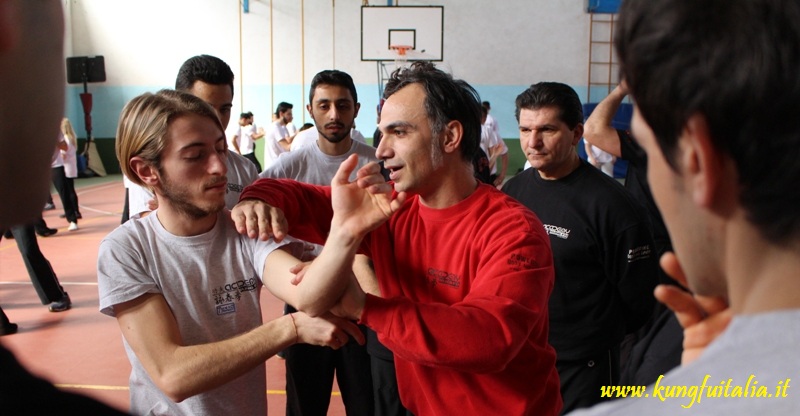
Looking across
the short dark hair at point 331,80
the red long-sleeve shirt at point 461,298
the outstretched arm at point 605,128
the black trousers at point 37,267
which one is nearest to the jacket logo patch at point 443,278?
the red long-sleeve shirt at point 461,298

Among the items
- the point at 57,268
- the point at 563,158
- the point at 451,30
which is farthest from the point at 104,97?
the point at 563,158

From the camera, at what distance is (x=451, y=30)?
17.1 meters

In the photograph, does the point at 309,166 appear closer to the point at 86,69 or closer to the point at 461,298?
the point at 461,298

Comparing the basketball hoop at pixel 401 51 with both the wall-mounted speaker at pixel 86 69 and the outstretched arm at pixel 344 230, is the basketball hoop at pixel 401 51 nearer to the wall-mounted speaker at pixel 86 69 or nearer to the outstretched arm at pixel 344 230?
the wall-mounted speaker at pixel 86 69

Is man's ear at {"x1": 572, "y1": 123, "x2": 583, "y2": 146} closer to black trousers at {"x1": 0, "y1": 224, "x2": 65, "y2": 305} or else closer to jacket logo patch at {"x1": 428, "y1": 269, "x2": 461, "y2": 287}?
jacket logo patch at {"x1": 428, "y1": 269, "x2": 461, "y2": 287}

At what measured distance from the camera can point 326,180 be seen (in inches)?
161

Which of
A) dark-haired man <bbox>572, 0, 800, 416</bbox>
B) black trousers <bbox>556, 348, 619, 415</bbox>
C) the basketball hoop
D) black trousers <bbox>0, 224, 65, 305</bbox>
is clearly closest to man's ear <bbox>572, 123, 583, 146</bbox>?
black trousers <bbox>556, 348, 619, 415</bbox>

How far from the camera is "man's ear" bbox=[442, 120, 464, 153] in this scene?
7.39ft

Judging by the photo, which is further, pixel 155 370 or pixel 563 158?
pixel 563 158

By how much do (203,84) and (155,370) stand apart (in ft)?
7.18

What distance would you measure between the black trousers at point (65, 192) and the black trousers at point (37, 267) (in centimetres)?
364

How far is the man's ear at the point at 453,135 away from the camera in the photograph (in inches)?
88.7

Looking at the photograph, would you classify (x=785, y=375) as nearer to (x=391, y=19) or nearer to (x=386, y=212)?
(x=386, y=212)

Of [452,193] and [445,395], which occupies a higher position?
[452,193]
